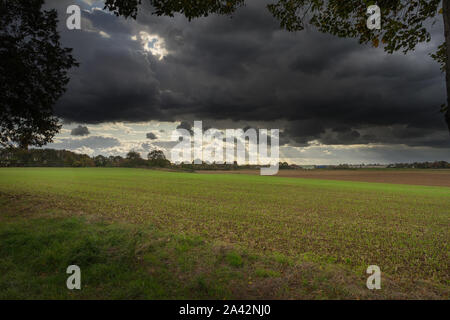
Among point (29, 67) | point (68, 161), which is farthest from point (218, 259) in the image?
point (68, 161)

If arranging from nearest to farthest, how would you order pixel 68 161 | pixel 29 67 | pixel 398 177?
pixel 29 67 → pixel 398 177 → pixel 68 161

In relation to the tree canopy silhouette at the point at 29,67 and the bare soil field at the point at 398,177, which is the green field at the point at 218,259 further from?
the bare soil field at the point at 398,177

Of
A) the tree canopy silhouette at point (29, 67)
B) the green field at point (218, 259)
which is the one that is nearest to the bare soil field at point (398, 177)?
the green field at point (218, 259)

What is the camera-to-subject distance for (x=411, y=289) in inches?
221

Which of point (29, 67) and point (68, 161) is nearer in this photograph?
point (29, 67)

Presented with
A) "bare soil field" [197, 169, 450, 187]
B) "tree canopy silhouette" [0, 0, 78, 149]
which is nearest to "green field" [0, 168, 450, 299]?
"tree canopy silhouette" [0, 0, 78, 149]

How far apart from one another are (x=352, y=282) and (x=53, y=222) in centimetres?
1228

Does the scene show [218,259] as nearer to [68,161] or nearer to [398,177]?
[398,177]

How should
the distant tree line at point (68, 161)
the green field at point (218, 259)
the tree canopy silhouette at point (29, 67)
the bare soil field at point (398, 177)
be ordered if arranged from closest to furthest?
the green field at point (218, 259)
the tree canopy silhouette at point (29, 67)
the bare soil field at point (398, 177)
the distant tree line at point (68, 161)

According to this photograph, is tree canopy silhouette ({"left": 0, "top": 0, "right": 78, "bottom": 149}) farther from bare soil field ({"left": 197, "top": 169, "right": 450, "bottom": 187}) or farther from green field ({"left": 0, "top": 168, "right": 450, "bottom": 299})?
bare soil field ({"left": 197, "top": 169, "right": 450, "bottom": 187})

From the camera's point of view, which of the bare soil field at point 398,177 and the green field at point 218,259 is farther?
the bare soil field at point 398,177
